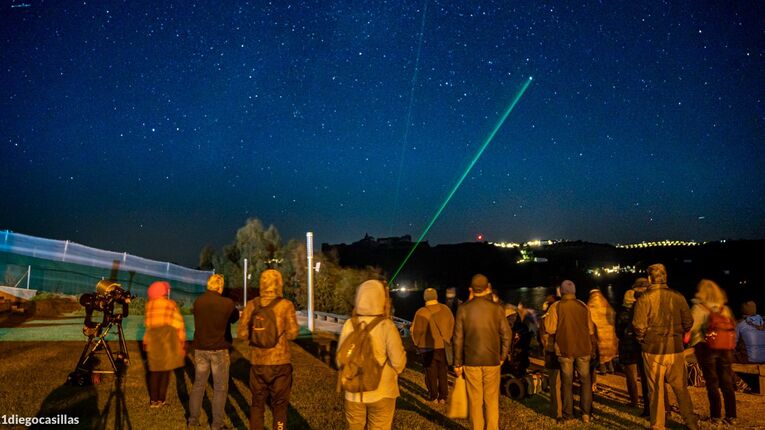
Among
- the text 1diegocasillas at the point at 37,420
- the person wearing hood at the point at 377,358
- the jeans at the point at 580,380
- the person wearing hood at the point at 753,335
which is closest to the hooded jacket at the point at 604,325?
the jeans at the point at 580,380

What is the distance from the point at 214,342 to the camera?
21.8ft

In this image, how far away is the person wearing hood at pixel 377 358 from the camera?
4.64 meters

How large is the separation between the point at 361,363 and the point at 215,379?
2.95m

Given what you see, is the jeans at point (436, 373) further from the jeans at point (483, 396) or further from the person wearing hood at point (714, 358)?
the person wearing hood at point (714, 358)

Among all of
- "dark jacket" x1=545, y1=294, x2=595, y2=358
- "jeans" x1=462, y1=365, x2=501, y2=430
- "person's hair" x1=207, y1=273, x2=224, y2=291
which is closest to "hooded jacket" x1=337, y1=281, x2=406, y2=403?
"jeans" x1=462, y1=365, x2=501, y2=430

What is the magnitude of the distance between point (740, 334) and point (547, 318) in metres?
4.26

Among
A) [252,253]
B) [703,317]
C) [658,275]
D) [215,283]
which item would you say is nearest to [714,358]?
[703,317]

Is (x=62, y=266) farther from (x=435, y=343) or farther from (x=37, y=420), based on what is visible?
(x=435, y=343)

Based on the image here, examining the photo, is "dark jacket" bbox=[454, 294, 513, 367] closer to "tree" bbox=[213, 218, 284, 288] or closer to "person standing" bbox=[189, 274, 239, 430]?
"person standing" bbox=[189, 274, 239, 430]

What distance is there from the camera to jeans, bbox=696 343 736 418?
7.11 m

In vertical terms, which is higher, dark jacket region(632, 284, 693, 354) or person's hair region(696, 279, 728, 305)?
person's hair region(696, 279, 728, 305)

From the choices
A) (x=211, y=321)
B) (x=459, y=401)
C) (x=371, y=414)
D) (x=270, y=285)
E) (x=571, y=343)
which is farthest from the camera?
(x=571, y=343)

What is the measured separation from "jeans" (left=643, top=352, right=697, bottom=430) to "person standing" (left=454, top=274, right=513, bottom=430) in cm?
205

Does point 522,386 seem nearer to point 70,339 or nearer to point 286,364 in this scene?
point 286,364
